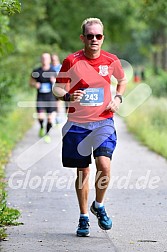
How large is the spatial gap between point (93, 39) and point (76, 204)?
279cm

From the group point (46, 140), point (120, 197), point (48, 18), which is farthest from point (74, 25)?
point (120, 197)

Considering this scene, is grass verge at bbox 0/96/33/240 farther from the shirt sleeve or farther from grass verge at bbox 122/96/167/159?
grass verge at bbox 122/96/167/159

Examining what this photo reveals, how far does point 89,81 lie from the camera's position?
7.75 meters

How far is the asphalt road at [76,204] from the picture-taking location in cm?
746

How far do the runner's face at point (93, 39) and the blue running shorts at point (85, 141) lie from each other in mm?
710

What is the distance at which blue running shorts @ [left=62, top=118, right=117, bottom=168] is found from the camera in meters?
Result: 7.77

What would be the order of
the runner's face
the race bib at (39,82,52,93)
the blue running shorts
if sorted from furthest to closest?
the race bib at (39,82,52,93) < the blue running shorts < the runner's face

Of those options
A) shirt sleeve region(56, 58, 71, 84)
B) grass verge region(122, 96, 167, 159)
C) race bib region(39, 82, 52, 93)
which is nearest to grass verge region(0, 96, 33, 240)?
race bib region(39, 82, 52, 93)

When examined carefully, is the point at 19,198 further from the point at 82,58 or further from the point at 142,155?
the point at 142,155

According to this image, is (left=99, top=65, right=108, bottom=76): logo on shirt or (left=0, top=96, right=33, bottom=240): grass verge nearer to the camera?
(left=99, top=65, right=108, bottom=76): logo on shirt

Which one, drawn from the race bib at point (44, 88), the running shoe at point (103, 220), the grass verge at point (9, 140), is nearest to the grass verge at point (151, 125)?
the race bib at point (44, 88)

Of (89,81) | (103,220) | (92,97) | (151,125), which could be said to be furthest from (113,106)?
(151,125)

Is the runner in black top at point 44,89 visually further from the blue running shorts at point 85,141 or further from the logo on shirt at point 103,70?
the logo on shirt at point 103,70

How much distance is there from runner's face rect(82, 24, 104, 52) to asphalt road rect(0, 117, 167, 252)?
180 centimetres
